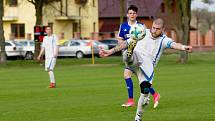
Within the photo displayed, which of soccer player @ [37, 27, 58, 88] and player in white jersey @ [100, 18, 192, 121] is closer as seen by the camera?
player in white jersey @ [100, 18, 192, 121]

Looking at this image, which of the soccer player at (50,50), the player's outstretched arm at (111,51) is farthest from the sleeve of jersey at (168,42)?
the soccer player at (50,50)

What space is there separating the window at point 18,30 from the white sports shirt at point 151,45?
7035cm

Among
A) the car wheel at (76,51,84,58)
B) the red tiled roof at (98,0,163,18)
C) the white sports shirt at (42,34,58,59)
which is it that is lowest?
the car wheel at (76,51,84,58)

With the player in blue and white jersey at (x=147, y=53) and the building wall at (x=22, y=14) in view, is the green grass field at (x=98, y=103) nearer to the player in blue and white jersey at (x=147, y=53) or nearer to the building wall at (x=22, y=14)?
the player in blue and white jersey at (x=147, y=53)

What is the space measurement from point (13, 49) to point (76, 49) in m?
6.07

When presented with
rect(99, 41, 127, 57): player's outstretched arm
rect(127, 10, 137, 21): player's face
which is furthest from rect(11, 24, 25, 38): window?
rect(99, 41, 127, 57): player's outstretched arm

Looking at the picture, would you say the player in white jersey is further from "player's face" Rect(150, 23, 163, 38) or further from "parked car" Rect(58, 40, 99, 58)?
"parked car" Rect(58, 40, 99, 58)

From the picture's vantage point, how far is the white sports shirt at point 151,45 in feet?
42.2

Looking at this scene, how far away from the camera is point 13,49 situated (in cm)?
6159

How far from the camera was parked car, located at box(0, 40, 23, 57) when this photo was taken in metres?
61.4

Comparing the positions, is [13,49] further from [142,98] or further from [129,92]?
[142,98]

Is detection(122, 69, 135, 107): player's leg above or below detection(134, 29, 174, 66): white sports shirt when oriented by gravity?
below

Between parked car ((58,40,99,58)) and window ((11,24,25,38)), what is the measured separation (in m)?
19.5

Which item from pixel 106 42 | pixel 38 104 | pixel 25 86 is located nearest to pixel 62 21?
pixel 106 42
